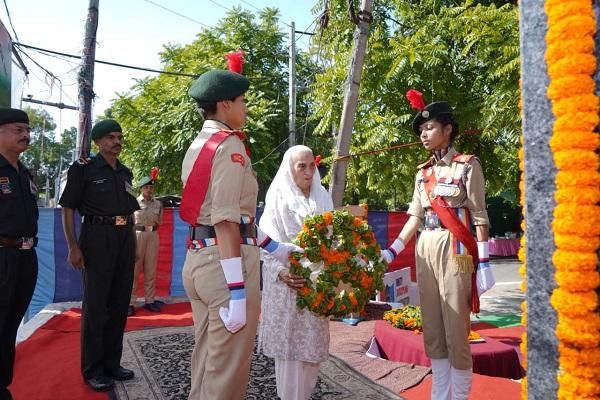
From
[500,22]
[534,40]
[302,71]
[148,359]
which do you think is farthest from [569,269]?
[302,71]

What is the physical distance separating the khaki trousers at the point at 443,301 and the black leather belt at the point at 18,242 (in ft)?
10.0

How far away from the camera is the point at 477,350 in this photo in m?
4.49

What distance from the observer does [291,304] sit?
3.45m

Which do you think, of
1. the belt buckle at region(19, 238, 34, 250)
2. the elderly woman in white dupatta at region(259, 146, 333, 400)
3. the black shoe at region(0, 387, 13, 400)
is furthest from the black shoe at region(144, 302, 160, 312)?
the elderly woman in white dupatta at region(259, 146, 333, 400)

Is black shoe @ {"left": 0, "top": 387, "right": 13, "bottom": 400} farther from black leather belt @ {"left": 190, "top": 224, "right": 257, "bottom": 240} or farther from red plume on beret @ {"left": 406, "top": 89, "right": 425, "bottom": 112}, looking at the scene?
red plume on beret @ {"left": 406, "top": 89, "right": 425, "bottom": 112}

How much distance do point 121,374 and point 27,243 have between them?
4.86 feet

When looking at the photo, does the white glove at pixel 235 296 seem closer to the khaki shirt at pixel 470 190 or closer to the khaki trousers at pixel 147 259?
the khaki shirt at pixel 470 190

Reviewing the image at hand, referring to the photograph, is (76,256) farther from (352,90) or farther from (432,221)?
(352,90)

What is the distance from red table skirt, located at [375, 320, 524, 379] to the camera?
4.46 meters

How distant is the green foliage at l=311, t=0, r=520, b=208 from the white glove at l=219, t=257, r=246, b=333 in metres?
5.56

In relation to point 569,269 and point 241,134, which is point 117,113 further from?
point 569,269

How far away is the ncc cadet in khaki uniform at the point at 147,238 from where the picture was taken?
8.05 metres

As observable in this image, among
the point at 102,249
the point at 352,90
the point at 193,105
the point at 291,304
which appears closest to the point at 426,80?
the point at 352,90

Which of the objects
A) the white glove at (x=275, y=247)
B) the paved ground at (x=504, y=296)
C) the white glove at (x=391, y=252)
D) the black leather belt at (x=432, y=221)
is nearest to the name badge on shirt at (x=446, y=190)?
the black leather belt at (x=432, y=221)
